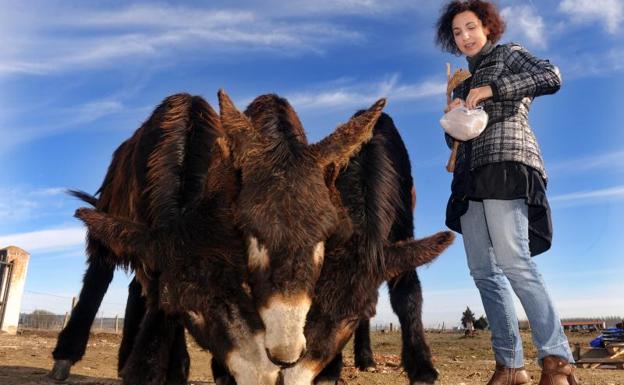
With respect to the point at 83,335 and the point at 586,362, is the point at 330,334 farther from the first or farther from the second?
the point at 586,362

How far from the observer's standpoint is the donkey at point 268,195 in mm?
3299

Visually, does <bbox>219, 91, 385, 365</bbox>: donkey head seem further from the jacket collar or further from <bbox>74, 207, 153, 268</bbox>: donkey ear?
the jacket collar

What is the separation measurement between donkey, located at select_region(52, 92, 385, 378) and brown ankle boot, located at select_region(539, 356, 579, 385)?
76.1 inches

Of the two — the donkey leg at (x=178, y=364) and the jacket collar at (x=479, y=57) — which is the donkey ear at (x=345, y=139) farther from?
the donkey leg at (x=178, y=364)

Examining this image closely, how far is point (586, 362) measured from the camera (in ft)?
40.6

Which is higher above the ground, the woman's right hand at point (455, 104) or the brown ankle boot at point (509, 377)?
the woman's right hand at point (455, 104)

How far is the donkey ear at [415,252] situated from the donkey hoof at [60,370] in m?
4.53

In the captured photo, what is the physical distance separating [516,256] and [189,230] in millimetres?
2546

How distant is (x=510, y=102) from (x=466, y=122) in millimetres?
582

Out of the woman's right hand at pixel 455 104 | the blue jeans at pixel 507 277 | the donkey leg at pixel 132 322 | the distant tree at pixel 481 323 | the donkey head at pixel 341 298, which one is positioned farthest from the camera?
the distant tree at pixel 481 323

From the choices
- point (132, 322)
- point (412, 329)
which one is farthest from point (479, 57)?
point (132, 322)

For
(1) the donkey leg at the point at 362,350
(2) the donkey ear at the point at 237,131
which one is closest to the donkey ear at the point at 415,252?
(2) the donkey ear at the point at 237,131

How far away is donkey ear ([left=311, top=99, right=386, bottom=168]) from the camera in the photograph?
12.8ft

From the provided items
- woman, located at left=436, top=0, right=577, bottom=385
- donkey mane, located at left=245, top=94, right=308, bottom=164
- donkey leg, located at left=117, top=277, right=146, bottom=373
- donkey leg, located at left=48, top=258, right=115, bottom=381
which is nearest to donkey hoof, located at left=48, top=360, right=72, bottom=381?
donkey leg, located at left=48, top=258, right=115, bottom=381
